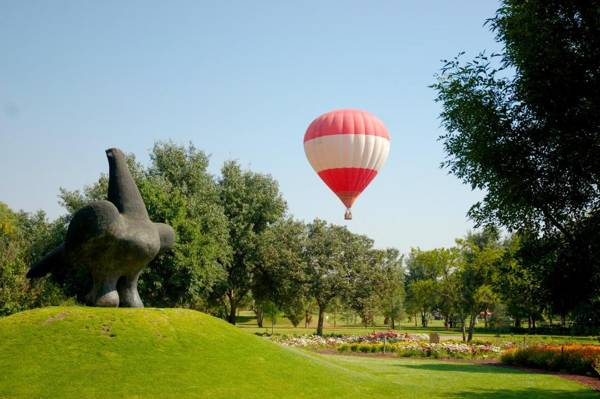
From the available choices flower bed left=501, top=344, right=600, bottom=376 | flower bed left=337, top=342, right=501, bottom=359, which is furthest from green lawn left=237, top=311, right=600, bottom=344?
flower bed left=337, top=342, right=501, bottom=359

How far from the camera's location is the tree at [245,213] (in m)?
51.5

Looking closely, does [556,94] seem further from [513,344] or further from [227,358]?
[513,344]

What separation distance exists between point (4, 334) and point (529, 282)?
1936 cm

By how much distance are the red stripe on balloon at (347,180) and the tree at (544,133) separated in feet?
65.5

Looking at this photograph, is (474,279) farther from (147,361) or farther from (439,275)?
(147,361)

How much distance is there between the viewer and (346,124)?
38844 mm

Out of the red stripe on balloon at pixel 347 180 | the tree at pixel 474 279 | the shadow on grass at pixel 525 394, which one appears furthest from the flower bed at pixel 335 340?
the shadow on grass at pixel 525 394

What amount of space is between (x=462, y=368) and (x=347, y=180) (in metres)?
17.3

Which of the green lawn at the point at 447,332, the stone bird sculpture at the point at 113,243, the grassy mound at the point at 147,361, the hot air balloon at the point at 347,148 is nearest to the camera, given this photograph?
the grassy mound at the point at 147,361

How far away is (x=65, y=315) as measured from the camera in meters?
19.0

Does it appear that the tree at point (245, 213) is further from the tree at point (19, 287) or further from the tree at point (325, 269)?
the tree at point (19, 287)

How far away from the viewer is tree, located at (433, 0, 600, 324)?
49.4 feet

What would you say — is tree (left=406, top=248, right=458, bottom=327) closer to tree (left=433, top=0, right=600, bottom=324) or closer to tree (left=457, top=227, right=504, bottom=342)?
tree (left=457, top=227, right=504, bottom=342)

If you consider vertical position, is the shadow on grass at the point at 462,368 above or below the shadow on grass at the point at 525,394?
above
